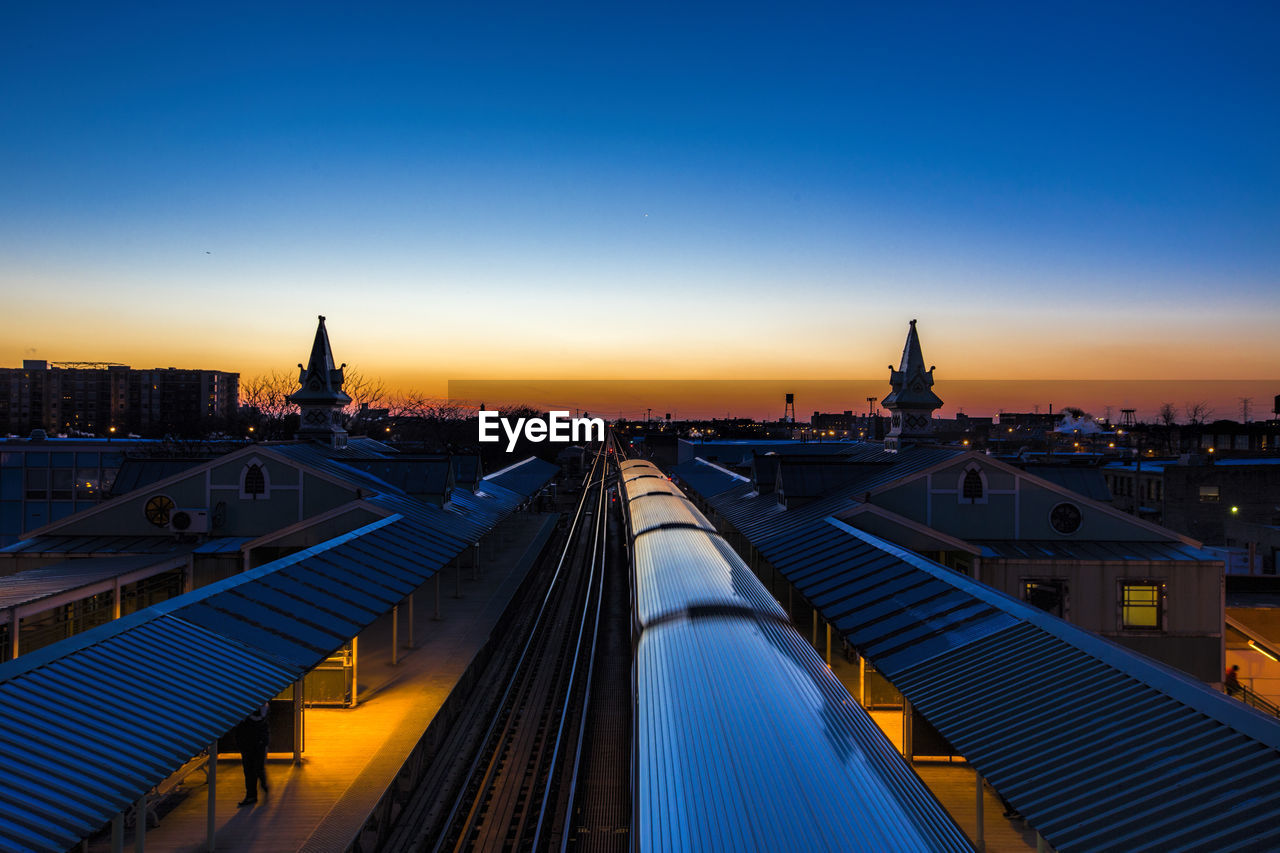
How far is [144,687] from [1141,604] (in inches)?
878

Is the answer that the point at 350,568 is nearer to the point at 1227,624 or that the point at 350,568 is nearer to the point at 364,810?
the point at 364,810

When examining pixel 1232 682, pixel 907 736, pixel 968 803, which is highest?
pixel 907 736

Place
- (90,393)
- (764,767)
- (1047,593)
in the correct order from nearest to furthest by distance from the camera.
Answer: (764,767)
(1047,593)
(90,393)

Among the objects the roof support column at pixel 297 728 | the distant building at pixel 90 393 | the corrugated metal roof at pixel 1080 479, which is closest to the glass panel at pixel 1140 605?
the corrugated metal roof at pixel 1080 479

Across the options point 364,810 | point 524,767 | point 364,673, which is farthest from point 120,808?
point 364,673

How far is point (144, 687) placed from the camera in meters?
8.98

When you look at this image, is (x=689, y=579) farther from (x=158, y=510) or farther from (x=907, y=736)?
(x=158, y=510)

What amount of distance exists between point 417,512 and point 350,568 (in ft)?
26.4

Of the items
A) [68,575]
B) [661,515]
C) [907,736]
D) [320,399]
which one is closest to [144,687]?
[907,736]

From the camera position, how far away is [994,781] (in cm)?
684

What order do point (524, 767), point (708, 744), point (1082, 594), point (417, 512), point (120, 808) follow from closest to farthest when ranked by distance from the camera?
point (708, 744)
point (120, 808)
point (524, 767)
point (1082, 594)
point (417, 512)

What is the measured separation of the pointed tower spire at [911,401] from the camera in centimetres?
2927

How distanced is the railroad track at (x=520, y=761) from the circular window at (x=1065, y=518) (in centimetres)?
1410

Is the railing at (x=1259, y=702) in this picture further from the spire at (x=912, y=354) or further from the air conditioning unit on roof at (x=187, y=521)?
the air conditioning unit on roof at (x=187, y=521)
